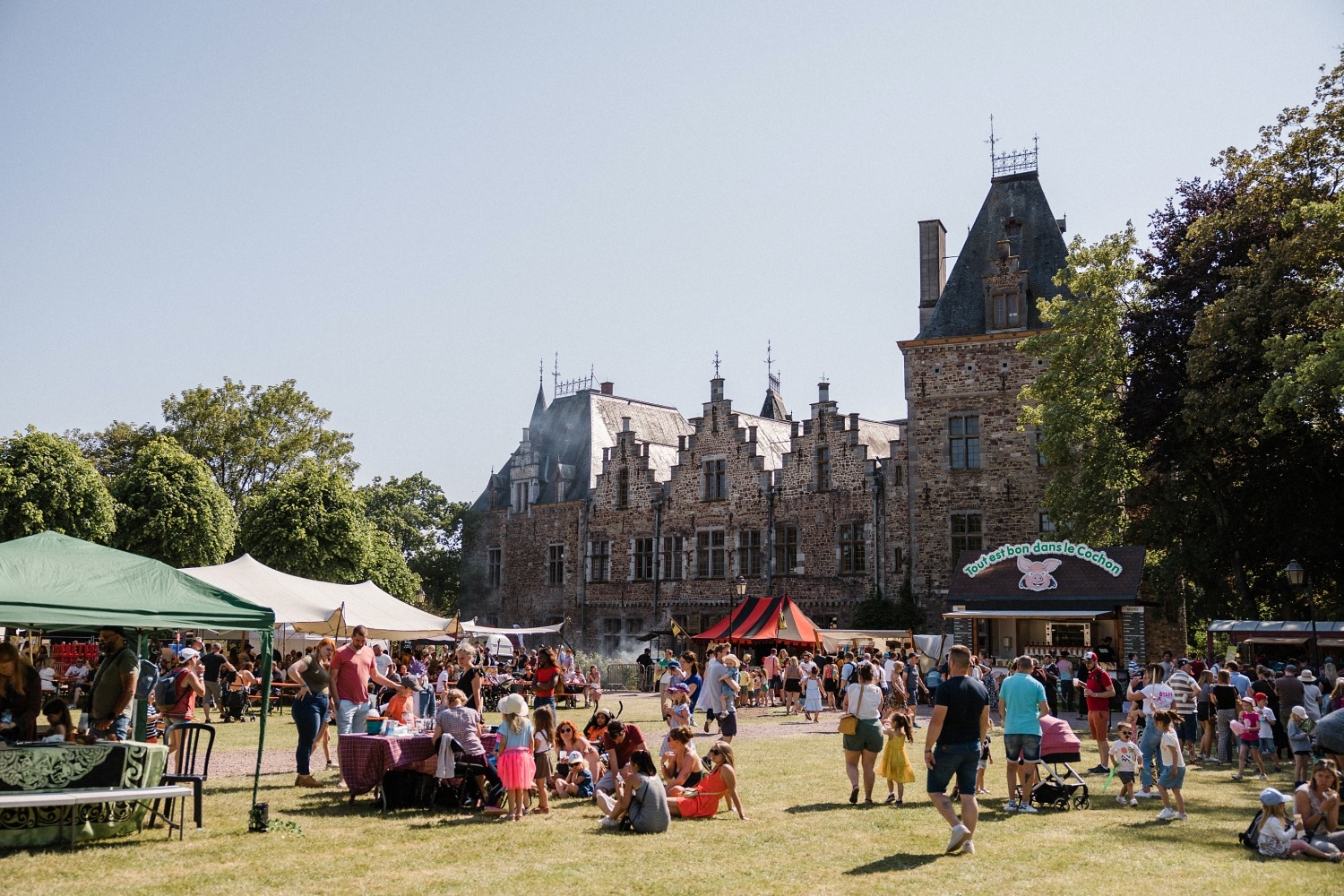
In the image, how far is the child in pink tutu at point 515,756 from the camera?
10906 mm

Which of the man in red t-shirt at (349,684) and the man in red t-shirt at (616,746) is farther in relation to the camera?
the man in red t-shirt at (349,684)

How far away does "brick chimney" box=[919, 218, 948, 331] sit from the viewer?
38938 millimetres

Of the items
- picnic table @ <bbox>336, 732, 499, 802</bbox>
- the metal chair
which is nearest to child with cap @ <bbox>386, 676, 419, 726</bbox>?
picnic table @ <bbox>336, 732, 499, 802</bbox>

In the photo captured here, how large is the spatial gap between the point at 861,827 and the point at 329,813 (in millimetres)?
4854

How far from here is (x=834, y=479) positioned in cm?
3931

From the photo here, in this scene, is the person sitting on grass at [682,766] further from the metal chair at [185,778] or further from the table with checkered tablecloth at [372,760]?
the metal chair at [185,778]

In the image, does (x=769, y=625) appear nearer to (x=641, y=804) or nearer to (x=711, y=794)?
(x=711, y=794)

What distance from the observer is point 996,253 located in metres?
37.0

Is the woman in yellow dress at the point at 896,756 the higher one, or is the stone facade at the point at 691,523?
the stone facade at the point at 691,523

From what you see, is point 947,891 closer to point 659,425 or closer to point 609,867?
point 609,867

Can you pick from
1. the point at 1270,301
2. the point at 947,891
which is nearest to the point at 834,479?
the point at 1270,301

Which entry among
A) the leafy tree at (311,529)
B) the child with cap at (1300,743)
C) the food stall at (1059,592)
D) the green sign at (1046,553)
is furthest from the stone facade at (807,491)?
the child with cap at (1300,743)

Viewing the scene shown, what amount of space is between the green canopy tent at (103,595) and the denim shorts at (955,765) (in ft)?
17.6

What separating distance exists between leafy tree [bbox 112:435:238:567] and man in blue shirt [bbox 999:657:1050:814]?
30.0 metres
